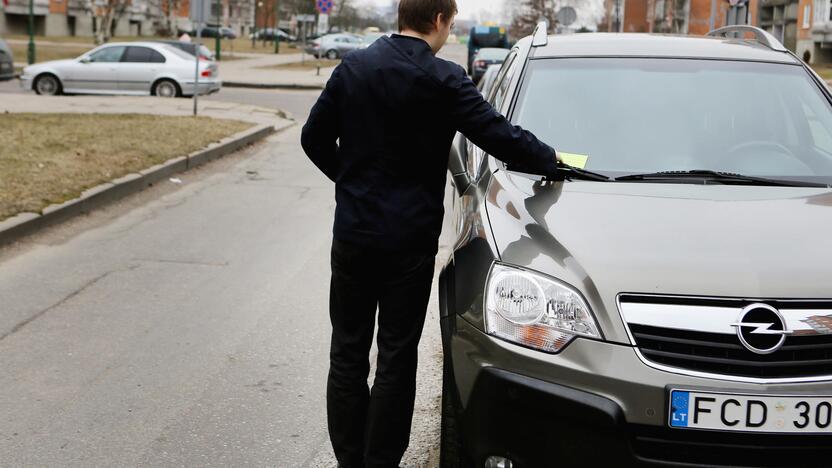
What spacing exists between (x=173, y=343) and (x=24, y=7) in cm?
7486

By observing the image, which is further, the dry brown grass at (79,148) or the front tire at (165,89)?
the front tire at (165,89)

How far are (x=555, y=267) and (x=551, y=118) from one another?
1.37 meters

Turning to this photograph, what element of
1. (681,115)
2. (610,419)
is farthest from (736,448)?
(681,115)

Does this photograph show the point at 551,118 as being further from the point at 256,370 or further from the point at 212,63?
the point at 212,63

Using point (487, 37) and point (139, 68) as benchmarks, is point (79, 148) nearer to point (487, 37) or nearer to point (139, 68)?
point (139, 68)

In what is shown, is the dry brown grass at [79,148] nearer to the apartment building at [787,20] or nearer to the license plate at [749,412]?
the license plate at [749,412]

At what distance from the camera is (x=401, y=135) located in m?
3.33

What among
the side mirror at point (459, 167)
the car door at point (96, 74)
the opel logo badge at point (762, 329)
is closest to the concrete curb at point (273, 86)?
the car door at point (96, 74)

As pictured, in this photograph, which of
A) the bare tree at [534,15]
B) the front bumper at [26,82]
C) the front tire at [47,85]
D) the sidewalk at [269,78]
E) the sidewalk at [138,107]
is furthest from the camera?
the bare tree at [534,15]

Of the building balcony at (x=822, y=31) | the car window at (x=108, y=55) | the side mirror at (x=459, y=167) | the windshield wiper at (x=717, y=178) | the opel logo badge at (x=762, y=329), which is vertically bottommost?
the opel logo badge at (x=762, y=329)

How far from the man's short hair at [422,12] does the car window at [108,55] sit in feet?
73.9

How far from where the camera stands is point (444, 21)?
3.38m

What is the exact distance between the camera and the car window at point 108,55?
24.5m

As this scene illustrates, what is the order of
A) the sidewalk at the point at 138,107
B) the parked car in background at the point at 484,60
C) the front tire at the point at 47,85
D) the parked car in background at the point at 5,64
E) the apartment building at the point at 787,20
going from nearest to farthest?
1. the sidewalk at the point at 138,107
2. the front tire at the point at 47,85
3. the parked car in background at the point at 5,64
4. the parked car in background at the point at 484,60
5. the apartment building at the point at 787,20
